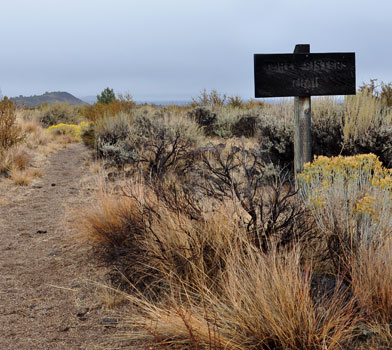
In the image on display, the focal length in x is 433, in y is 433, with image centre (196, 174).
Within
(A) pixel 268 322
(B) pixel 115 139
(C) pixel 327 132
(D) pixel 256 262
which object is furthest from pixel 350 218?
(B) pixel 115 139

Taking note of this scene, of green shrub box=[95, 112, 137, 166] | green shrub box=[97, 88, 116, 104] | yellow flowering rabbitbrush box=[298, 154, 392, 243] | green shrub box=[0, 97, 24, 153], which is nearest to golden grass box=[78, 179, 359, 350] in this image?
yellow flowering rabbitbrush box=[298, 154, 392, 243]

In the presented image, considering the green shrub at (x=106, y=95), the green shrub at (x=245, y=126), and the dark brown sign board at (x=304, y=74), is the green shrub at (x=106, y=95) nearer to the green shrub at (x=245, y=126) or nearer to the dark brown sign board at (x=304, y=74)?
the green shrub at (x=245, y=126)

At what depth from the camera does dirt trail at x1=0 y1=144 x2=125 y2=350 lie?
312 centimetres

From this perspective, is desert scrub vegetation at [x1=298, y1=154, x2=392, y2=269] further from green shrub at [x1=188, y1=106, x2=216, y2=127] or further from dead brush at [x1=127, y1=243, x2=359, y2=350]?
green shrub at [x1=188, y1=106, x2=216, y2=127]

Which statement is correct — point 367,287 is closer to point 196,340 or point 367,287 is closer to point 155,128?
point 196,340

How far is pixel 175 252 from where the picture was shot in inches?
144

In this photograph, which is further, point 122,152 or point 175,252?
point 122,152

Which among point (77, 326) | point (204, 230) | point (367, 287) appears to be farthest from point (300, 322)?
point (77, 326)

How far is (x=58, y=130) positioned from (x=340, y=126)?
A: 1716 centimetres

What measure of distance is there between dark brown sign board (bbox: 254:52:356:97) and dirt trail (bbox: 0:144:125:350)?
2962 mm

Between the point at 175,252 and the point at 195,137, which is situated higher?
the point at 195,137

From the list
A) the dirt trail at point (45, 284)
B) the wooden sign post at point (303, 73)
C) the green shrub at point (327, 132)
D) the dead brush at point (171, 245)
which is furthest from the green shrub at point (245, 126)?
the dead brush at point (171, 245)

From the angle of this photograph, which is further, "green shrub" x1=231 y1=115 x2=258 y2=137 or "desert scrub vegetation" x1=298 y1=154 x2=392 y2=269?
"green shrub" x1=231 y1=115 x2=258 y2=137

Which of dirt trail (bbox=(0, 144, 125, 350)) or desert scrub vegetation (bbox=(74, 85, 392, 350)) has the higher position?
desert scrub vegetation (bbox=(74, 85, 392, 350))
